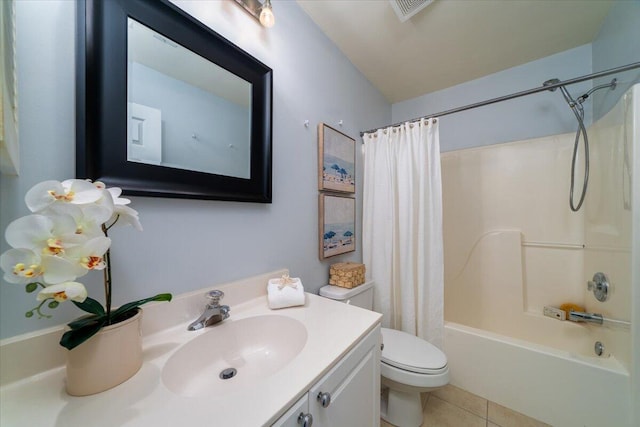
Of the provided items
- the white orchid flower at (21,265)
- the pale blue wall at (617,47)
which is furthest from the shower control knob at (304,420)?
the pale blue wall at (617,47)

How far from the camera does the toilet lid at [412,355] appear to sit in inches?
39.9

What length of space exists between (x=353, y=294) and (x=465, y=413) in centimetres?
92

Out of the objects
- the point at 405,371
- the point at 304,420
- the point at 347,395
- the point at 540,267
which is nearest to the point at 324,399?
the point at 304,420

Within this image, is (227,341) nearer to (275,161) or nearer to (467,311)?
(275,161)

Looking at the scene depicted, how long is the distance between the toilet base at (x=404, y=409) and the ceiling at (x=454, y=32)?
2.13 m

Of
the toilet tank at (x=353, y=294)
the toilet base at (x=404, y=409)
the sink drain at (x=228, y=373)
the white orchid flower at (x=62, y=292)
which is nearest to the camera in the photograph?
the white orchid flower at (x=62, y=292)

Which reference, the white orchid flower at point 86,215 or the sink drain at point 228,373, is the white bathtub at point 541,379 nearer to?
the sink drain at point 228,373

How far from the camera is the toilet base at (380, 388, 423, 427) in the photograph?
1.11 meters

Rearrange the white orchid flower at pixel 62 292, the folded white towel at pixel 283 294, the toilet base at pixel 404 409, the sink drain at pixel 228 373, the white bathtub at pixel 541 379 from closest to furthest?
1. the white orchid flower at pixel 62 292
2. the sink drain at pixel 228 373
3. the folded white towel at pixel 283 294
4. the white bathtub at pixel 541 379
5. the toilet base at pixel 404 409

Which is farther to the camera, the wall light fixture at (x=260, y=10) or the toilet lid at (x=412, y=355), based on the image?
the toilet lid at (x=412, y=355)

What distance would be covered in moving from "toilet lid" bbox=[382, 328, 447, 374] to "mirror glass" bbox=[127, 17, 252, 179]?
45.4 inches

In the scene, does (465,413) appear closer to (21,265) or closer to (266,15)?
(21,265)

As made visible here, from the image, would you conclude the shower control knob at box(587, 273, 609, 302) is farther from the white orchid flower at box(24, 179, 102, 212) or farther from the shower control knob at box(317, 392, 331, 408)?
the white orchid flower at box(24, 179, 102, 212)

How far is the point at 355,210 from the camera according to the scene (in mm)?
1623
